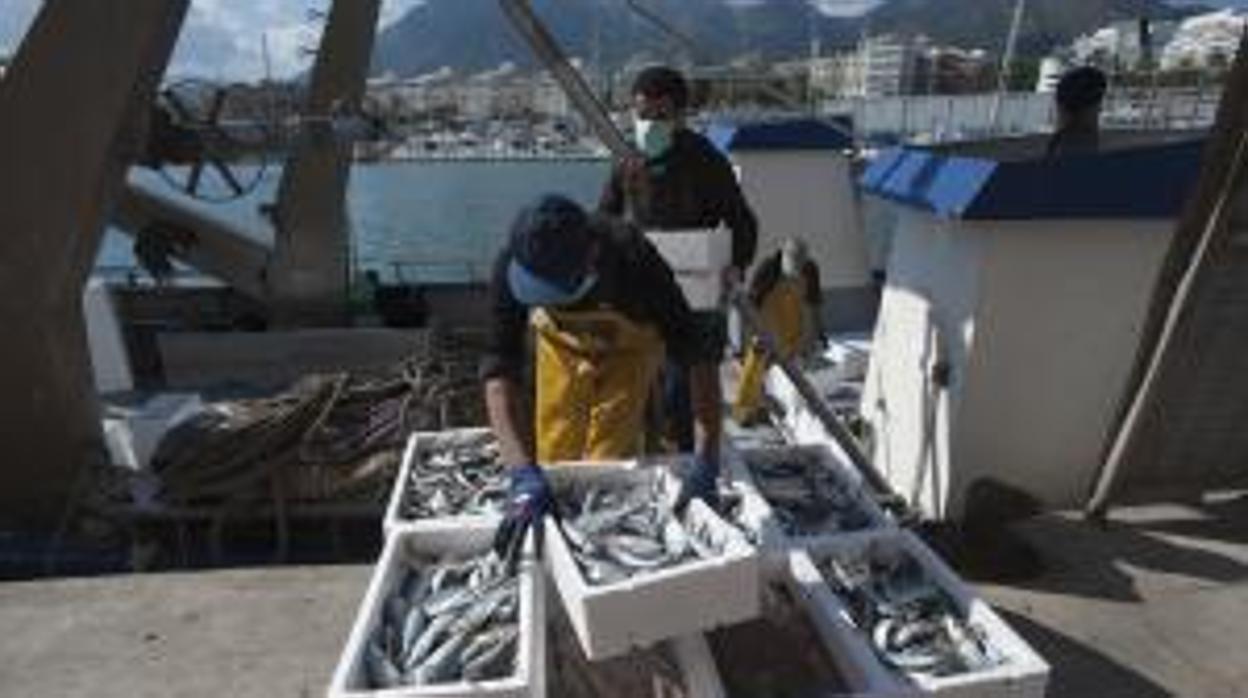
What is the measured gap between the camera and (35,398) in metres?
8.17

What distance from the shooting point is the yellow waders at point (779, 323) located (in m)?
8.89

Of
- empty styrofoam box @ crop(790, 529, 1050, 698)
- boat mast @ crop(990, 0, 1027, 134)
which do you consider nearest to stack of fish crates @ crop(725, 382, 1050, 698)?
empty styrofoam box @ crop(790, 529, 1050, 698)

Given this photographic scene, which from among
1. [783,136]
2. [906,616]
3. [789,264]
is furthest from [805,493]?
[783,136]

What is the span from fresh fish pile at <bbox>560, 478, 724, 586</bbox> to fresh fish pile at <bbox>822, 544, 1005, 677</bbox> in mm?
535

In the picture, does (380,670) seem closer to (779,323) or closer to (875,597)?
(875,597)

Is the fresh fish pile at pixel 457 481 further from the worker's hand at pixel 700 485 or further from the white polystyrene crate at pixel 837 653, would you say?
the white polystyrene crate at pixel 837 653

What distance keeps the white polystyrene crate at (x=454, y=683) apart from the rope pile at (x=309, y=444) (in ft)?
12.1

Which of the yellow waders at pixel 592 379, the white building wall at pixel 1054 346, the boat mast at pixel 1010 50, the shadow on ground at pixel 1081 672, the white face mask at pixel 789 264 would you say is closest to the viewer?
the shadow on ground at pixel 1081 672

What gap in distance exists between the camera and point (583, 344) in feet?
15.4

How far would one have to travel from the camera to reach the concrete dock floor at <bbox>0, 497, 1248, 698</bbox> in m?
4.54

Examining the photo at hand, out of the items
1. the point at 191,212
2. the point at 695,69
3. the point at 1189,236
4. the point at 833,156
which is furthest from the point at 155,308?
the point at 1189,236

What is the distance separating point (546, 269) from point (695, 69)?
10586 mm

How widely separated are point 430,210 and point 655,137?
153 ft

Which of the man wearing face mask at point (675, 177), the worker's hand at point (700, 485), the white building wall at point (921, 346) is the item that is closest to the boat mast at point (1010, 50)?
the white building wall at point (921, 346)
